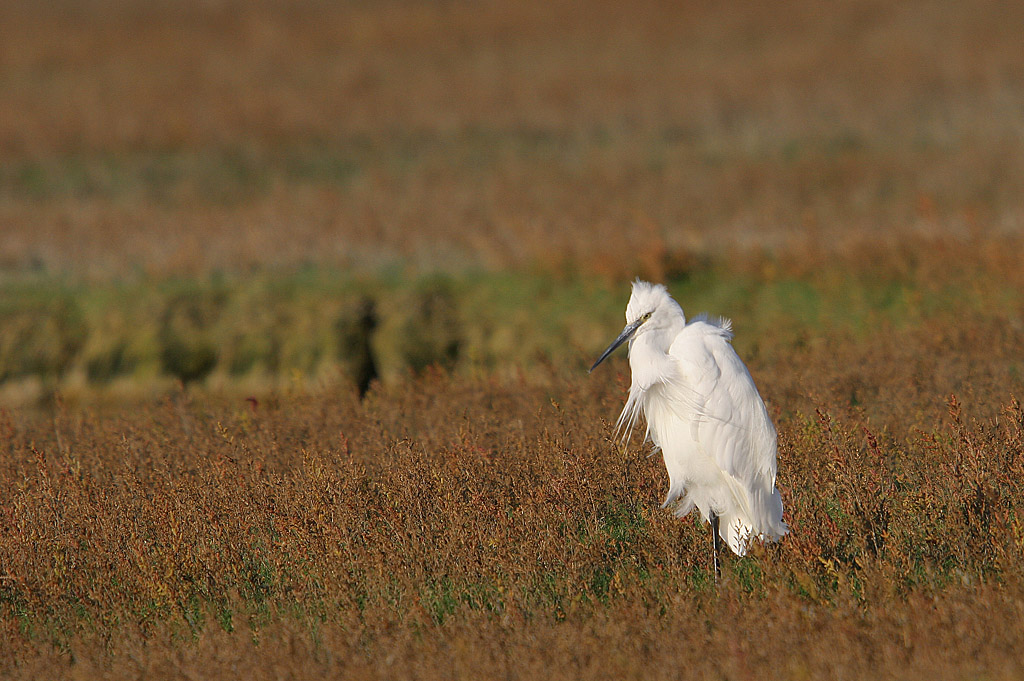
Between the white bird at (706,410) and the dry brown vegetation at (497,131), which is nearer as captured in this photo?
the white bird at (706,410)

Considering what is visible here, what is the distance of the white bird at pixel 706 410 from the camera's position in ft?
17.0

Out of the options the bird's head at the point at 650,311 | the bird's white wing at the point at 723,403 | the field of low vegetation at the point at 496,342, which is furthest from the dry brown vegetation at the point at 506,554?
the bird's head at the point at 650,311

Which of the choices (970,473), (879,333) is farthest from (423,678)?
(879,333)

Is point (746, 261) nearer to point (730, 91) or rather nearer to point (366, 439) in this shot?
point (366, 439)

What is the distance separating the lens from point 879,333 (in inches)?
360

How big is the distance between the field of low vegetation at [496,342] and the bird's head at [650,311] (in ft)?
2.88

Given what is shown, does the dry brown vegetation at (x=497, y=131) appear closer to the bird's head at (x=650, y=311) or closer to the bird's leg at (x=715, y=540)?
the bird's leg at (x=715, y=540)

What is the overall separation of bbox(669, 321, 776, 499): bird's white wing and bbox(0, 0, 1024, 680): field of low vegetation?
33 cm

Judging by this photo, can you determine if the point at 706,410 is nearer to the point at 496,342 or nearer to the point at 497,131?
the point at 496,342

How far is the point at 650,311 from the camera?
5219 mm

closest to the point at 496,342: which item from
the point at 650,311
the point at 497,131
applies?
the point at 650,311

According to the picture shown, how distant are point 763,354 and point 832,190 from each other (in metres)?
9.39

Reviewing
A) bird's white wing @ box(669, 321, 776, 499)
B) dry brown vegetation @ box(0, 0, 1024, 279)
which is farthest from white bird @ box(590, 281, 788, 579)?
dry brown vegetation @ box(0, 0, 1024, 279)

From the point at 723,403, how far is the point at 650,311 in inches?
22.2
